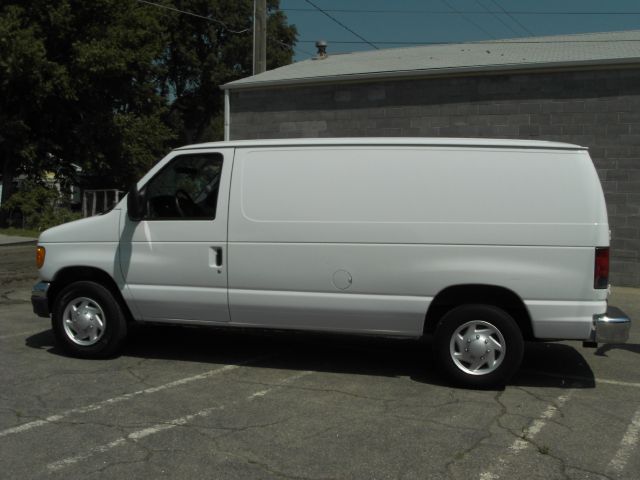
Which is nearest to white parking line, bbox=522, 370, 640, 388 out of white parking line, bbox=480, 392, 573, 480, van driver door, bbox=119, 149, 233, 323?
white parking line, bbox=480, 392, 573, 480

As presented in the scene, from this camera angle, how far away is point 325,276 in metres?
5.51

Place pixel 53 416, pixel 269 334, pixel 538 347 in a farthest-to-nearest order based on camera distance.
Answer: pixel 269 334
pixel 538 347
pixel 53 416

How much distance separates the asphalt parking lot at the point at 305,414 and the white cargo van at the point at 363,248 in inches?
18.7

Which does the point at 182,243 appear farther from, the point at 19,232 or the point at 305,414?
the point at 19,232

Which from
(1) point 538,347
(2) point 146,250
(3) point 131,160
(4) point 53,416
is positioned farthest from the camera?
(3) point 131,160

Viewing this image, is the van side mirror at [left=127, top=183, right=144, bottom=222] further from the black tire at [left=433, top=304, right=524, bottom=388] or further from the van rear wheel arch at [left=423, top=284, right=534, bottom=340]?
the black tire at [left=433, top=304, right=524, bottom=388]

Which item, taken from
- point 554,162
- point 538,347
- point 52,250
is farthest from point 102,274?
Answer: point 538,347

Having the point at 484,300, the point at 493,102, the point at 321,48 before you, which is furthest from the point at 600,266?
the point at 321,48

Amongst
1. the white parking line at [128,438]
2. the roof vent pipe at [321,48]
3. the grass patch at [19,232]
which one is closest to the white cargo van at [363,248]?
the white parking line at [128,438]

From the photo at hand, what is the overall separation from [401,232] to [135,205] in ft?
7.92

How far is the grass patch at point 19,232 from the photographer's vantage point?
72.4 ft

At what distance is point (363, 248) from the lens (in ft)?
17.7

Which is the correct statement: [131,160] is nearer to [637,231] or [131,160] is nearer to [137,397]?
[637,231]

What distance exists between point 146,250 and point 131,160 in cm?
2287
